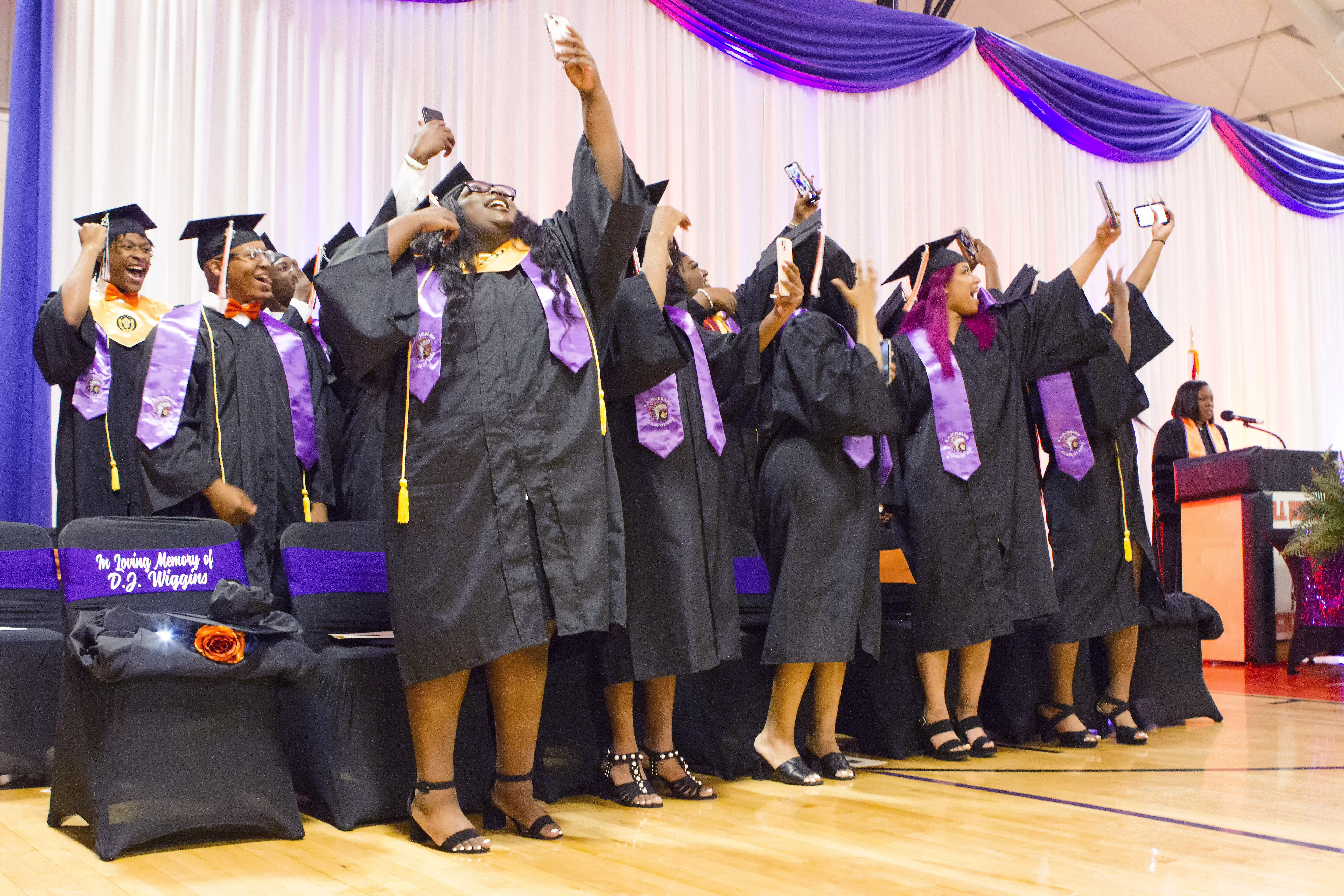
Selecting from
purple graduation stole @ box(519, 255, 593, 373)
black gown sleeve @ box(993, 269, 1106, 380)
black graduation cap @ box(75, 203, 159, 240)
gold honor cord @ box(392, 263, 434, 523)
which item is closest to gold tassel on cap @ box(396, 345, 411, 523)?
gold honor cord @ box(392, 263, 434, 523)

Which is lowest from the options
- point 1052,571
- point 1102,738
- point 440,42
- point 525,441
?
point 1102,738

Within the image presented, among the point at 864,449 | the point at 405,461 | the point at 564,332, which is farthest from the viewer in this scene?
the point at 864,449

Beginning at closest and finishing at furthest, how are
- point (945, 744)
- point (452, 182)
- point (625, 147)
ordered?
point (452, 182) → point (945, 744) → point (625, 147)

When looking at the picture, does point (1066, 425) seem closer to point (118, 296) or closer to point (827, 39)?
point (118, 296)

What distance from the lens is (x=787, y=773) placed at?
10.5 feet

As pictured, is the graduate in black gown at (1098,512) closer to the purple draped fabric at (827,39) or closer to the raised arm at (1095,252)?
the raised arm at (1095,252)

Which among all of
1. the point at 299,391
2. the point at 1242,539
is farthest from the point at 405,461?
the point at 1242,539

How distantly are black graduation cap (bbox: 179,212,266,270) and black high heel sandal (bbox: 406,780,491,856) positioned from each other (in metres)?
2.08

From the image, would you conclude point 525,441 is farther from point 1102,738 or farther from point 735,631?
point 1102,738

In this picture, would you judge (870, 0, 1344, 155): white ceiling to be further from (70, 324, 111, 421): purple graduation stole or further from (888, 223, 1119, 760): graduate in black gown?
(70, 324, 111, 421): purple graduation stole

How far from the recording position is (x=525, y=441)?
8.42ft

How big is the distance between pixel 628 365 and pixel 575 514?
0.47 meters

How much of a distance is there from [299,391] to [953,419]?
2.01 metres

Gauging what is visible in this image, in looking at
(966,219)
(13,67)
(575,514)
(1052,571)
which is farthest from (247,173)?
(966,219)
